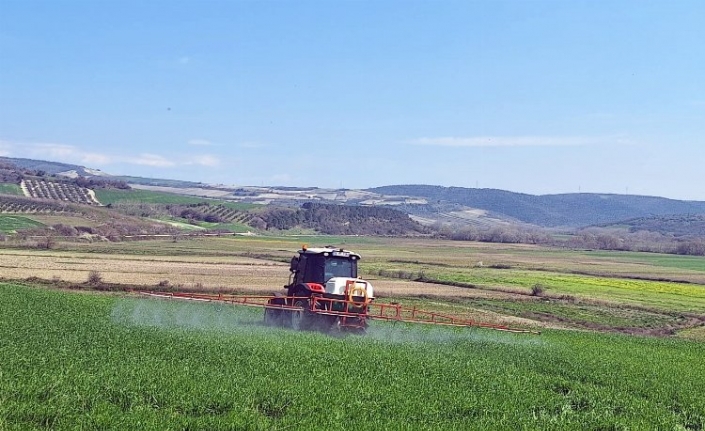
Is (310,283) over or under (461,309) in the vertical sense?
over

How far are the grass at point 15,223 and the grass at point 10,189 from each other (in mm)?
39109

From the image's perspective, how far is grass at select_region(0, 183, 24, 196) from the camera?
485 ft

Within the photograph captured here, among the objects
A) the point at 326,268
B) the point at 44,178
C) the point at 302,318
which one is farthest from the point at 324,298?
the point at 44,178

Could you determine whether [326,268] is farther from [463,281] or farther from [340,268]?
[463,281]

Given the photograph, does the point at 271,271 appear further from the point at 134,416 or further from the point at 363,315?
the point at 134,416

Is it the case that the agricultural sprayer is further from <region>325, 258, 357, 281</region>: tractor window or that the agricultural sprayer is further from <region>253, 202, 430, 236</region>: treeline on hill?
<region>253, 202, 430, 236</region>: treeline on hill

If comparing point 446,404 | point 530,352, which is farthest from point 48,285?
point 446,404

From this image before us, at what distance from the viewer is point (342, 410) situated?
13.7 m

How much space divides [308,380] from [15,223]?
328 ft

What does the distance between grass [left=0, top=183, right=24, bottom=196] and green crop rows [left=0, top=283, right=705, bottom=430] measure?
132 meters

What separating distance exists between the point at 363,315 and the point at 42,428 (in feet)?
51.5

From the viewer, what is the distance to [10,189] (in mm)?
151375

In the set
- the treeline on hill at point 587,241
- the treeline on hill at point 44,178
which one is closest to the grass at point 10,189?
the treeline on hill at point 44,178

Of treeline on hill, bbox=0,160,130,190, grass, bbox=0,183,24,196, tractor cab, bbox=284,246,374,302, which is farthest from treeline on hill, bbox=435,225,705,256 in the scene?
tractor cab, bbox=284,246,374,302
